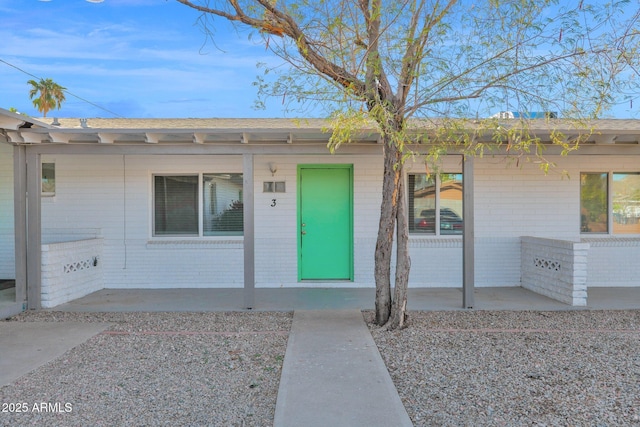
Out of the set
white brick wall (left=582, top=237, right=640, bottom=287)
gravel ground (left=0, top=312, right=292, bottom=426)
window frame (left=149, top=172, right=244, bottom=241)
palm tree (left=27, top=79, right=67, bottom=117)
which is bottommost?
gravel ground (left=0, top=312, right=292, bottom=426)

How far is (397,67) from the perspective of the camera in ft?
17.5

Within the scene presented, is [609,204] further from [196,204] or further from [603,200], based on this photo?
[196,204]

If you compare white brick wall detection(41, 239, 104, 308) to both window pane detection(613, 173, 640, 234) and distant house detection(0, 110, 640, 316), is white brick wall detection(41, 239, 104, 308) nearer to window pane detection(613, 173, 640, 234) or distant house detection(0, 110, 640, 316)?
distant house detection(0, 110, 640, 316)

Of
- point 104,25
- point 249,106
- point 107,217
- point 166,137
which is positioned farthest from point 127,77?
point 249,106

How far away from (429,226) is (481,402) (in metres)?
5.30

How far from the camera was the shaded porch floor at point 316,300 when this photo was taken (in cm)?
683

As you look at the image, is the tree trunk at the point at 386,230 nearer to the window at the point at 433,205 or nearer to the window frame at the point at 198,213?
the window at the point at 433,205

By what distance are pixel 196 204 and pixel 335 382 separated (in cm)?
569

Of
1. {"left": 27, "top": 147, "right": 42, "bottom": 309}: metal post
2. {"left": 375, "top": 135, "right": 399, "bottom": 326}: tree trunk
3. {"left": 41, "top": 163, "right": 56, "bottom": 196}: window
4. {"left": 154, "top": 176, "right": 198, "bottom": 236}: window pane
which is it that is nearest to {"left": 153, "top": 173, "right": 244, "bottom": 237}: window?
{"left": 154, "top": 176, "right": 198, "bottom": 236}: window pane

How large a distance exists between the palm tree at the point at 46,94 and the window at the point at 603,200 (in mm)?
20807

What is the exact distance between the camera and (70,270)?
7.42 meters

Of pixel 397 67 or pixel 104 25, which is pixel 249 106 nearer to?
pixel 397 67

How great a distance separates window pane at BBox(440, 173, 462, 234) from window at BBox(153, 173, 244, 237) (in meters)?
4.04

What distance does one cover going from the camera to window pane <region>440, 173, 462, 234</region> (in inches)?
336
